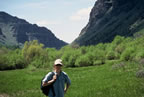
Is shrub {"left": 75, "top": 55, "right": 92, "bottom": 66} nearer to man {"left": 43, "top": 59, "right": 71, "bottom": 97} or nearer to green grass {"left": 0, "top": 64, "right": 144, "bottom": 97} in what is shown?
green grass {"left": 0, "top": 64, "right": 144, "bottom": 97}

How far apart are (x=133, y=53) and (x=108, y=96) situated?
6750cm

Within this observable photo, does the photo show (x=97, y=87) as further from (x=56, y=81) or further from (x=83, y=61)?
(x=83, y=61)

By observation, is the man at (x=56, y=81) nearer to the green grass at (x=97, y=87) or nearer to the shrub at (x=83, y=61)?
the green grass at (x=97, y=87)

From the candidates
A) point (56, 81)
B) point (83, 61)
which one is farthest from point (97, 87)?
point (83, 61)

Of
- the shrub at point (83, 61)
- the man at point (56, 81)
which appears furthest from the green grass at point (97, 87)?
the shrub at point (83, 61)

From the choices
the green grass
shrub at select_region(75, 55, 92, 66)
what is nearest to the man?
Answer: the green grass

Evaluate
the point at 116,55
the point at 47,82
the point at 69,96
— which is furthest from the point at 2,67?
the point at 47,82

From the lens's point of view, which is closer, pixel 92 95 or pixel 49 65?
pixel 92 95

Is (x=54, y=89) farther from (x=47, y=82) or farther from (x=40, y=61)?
(x=40, y=61)

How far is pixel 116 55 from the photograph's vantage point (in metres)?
120

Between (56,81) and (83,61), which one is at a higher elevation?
(56,81)

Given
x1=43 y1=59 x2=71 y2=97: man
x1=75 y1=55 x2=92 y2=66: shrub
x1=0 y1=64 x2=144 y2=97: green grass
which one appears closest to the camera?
x1=43 y1=59 x2=71 y2=97: man

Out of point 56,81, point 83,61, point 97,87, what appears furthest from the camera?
point 83,61

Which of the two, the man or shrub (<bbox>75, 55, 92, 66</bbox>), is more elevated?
the man
